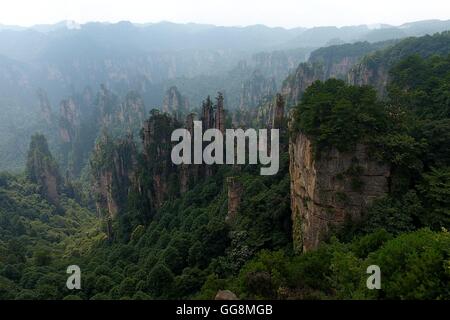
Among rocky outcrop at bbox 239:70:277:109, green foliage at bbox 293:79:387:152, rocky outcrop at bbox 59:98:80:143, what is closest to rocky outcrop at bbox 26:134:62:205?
rocky outcrop at bbox 59:98:80:143

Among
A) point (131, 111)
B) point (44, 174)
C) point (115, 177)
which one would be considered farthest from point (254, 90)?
point (115, 177)

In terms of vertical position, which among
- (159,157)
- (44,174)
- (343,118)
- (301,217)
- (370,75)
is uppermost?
(370,75)

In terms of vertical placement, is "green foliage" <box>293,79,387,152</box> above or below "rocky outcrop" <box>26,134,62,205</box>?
above

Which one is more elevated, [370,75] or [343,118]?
[370,75]

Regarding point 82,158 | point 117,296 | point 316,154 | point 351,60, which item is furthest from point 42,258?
point 351,60

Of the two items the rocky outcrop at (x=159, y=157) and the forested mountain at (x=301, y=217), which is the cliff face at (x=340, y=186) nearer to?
the forested mountain at (x=301, y=217)

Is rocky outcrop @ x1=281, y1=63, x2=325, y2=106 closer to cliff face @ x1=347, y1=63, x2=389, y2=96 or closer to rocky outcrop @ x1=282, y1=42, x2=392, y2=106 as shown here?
rocky outcrop @ x1=282, y1=42, x2=392, y2=106

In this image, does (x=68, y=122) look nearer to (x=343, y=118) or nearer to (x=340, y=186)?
(x=343, y=118)

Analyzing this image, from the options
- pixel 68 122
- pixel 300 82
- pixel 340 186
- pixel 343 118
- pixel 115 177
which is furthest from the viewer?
pixel 68 122

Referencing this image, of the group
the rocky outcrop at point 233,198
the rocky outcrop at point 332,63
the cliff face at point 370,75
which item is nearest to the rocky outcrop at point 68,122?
the rocky outcrop at point 332,63
